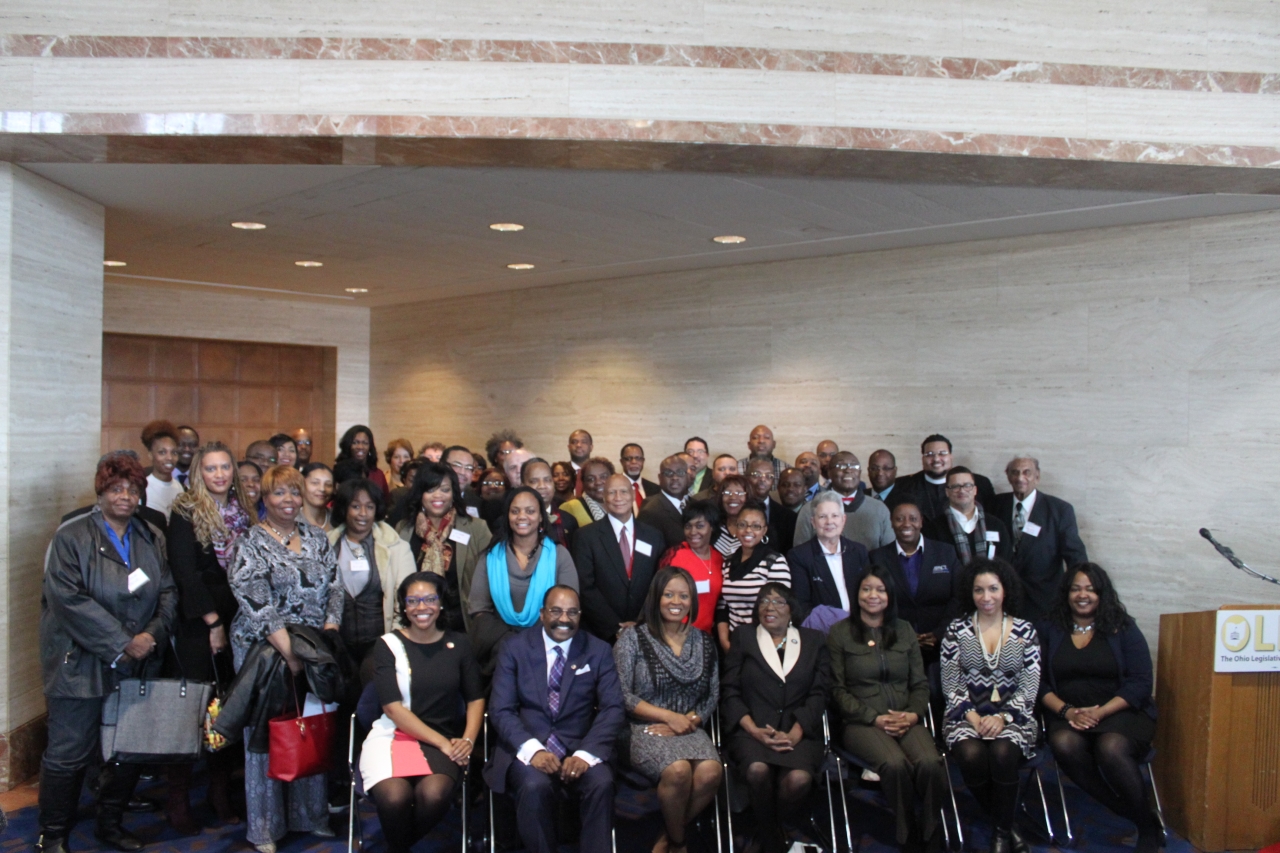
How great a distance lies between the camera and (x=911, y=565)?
524cm

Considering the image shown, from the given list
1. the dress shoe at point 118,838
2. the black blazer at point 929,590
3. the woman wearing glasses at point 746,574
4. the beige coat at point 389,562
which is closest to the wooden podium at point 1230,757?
the black blazer at point 929,590

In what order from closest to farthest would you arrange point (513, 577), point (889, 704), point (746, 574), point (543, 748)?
1. point (543, 748)
2. point (889, 704)
3. point (513, 577)
4. point (746, 574)

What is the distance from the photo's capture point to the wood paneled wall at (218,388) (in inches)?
393

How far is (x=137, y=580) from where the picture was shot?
4.34m

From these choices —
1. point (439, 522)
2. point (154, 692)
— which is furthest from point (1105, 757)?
point (154, 692)

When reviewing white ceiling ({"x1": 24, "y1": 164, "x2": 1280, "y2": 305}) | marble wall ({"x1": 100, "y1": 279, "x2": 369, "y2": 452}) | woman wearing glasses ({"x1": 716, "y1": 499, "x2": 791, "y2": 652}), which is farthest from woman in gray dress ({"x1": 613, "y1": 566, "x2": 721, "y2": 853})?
marble wall ({"x1": 100, "y1": 279, "x2": 369, "y2": 452})

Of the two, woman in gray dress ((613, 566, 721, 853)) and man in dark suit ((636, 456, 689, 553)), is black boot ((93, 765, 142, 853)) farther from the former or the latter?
man in dark suit ((636, 456, 689, 553))

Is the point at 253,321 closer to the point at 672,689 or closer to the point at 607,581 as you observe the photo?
the point at 607,581

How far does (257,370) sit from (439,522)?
6812mm

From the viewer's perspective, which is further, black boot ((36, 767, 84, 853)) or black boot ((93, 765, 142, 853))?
black boot ((93, 765, 142, 853))

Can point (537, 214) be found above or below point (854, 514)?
above

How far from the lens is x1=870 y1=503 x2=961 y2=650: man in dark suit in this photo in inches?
203

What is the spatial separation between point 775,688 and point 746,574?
0.71 metres

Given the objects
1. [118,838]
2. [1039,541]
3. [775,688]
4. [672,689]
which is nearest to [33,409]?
[118,838]
